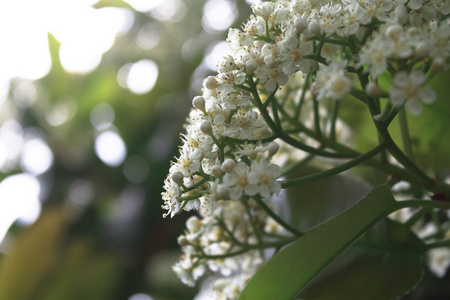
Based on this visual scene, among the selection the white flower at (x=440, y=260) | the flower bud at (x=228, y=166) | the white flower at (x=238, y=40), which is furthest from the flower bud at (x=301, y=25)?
the white flower at (x=440, y=260)

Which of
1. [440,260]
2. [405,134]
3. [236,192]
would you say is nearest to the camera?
[236,192]

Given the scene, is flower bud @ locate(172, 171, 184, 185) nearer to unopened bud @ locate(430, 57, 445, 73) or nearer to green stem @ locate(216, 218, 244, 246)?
green stem @ locate(216, 218, 244, 246)

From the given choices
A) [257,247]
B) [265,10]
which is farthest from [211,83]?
[257,247]

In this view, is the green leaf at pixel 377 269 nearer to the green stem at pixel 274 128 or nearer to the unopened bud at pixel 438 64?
the green stem at pixel 274 128

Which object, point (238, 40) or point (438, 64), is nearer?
point (438, 64)

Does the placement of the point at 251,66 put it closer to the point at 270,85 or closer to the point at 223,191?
the point at 270,85

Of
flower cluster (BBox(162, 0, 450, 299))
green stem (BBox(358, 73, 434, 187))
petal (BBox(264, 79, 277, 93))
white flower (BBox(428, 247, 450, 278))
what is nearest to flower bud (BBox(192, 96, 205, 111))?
flower cluster (BBox(162, 0, 450, 299))

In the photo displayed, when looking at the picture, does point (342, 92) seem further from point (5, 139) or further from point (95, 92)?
point (5, 139)
